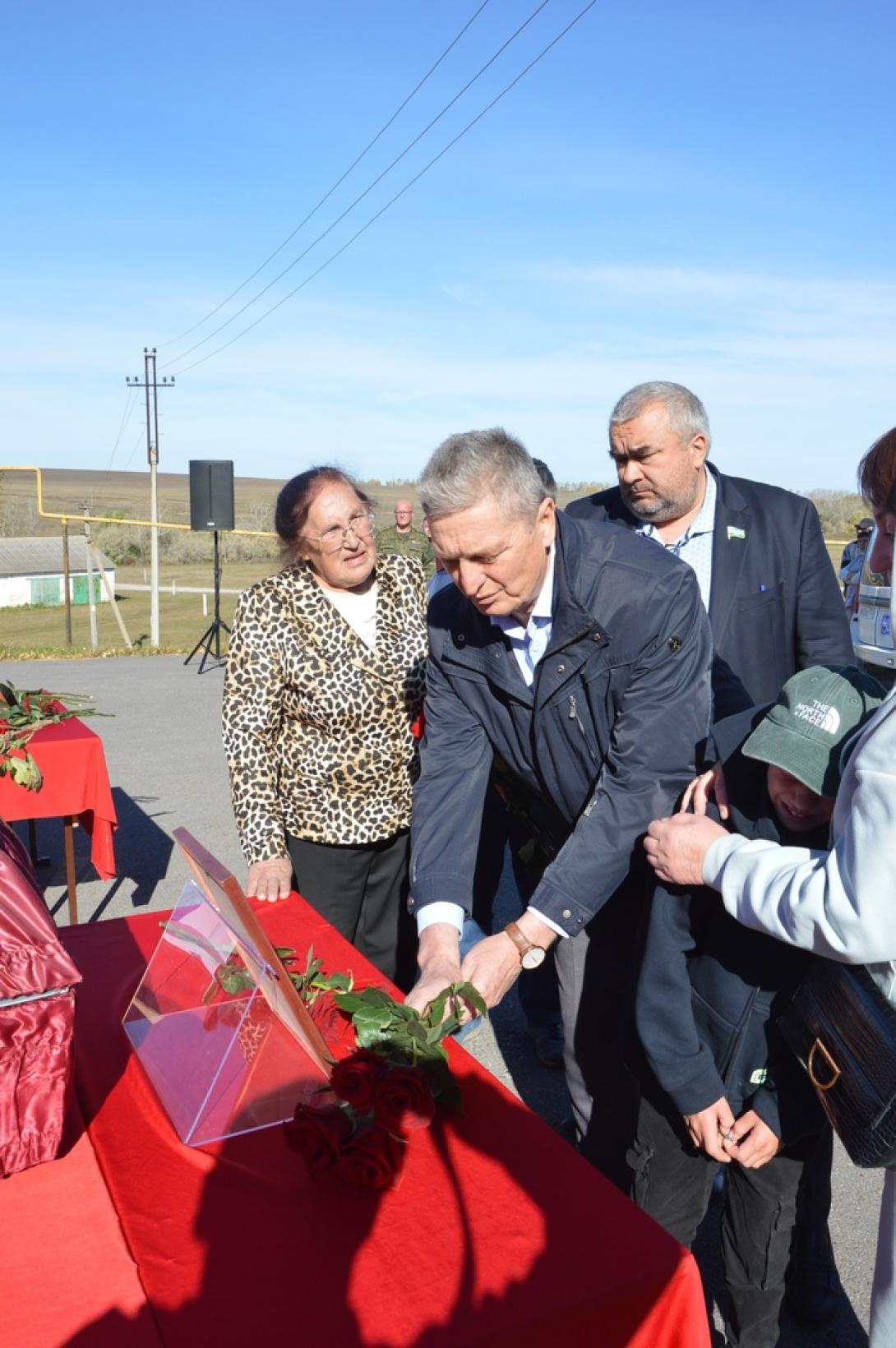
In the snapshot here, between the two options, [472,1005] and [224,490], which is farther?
[224,490]

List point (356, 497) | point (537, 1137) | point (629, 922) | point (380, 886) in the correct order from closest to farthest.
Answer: point (537, 1137)
point (629, 922)
point (356, 497)
point (380, 886)

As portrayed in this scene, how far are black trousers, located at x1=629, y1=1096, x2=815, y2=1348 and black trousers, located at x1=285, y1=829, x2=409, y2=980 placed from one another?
103cm

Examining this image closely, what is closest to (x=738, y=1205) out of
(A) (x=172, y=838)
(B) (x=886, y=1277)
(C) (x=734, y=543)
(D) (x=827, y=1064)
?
(B) (x=886, y=1277)

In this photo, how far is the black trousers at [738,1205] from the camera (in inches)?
79.0

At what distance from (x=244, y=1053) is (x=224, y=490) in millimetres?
12512

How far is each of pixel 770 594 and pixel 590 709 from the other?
134cm

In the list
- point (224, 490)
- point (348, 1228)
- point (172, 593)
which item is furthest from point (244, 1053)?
point (172, 593)

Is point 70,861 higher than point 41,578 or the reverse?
higher

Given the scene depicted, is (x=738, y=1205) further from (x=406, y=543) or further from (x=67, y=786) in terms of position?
(x=406, y=543)

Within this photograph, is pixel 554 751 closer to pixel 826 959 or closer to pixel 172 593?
pixel 826 959

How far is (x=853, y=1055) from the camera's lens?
57.1 inches

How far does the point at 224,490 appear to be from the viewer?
44.3 ft

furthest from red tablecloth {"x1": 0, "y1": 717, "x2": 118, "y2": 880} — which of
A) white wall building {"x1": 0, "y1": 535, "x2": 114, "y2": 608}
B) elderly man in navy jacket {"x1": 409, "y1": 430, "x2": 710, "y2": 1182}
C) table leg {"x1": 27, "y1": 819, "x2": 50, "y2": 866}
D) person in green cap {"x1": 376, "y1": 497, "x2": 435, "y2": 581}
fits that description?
white wall building {"x1": 0, "y1": 535, "x2": 114, "y2": 608}

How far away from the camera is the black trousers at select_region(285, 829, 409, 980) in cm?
289
